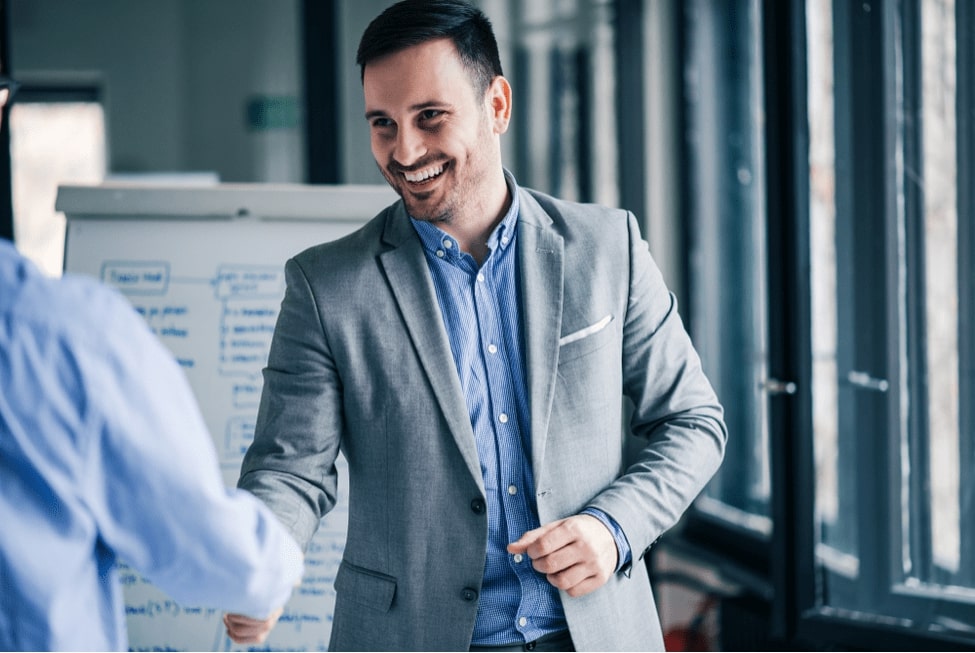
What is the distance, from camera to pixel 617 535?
1218 mm

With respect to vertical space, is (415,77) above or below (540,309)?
above

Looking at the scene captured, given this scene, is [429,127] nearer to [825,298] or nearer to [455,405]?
[455,405]

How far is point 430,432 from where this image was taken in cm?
123

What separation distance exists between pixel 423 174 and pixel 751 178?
240 centimetres

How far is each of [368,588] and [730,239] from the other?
2.63 metres

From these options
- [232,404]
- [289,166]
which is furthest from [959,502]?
[289,166]

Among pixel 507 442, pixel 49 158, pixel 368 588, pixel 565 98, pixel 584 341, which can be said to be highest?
pixel 565 98

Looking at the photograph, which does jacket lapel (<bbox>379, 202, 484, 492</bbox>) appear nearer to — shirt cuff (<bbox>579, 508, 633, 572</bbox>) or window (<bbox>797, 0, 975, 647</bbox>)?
shirt cuff (<bbox>579, 508, 633, 572</bbox>)

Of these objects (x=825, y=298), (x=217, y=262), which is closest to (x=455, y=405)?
(x=217, y=262)

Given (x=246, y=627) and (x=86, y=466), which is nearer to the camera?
(x=86, y=466)

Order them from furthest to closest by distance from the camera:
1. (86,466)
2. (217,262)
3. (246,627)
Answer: (217,262) < (246,627) < (86,466)

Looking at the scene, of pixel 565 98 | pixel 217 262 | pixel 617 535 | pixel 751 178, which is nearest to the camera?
pixel 617 535

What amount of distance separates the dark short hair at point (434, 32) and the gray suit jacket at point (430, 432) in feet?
0.72

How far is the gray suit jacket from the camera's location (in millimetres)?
1229
